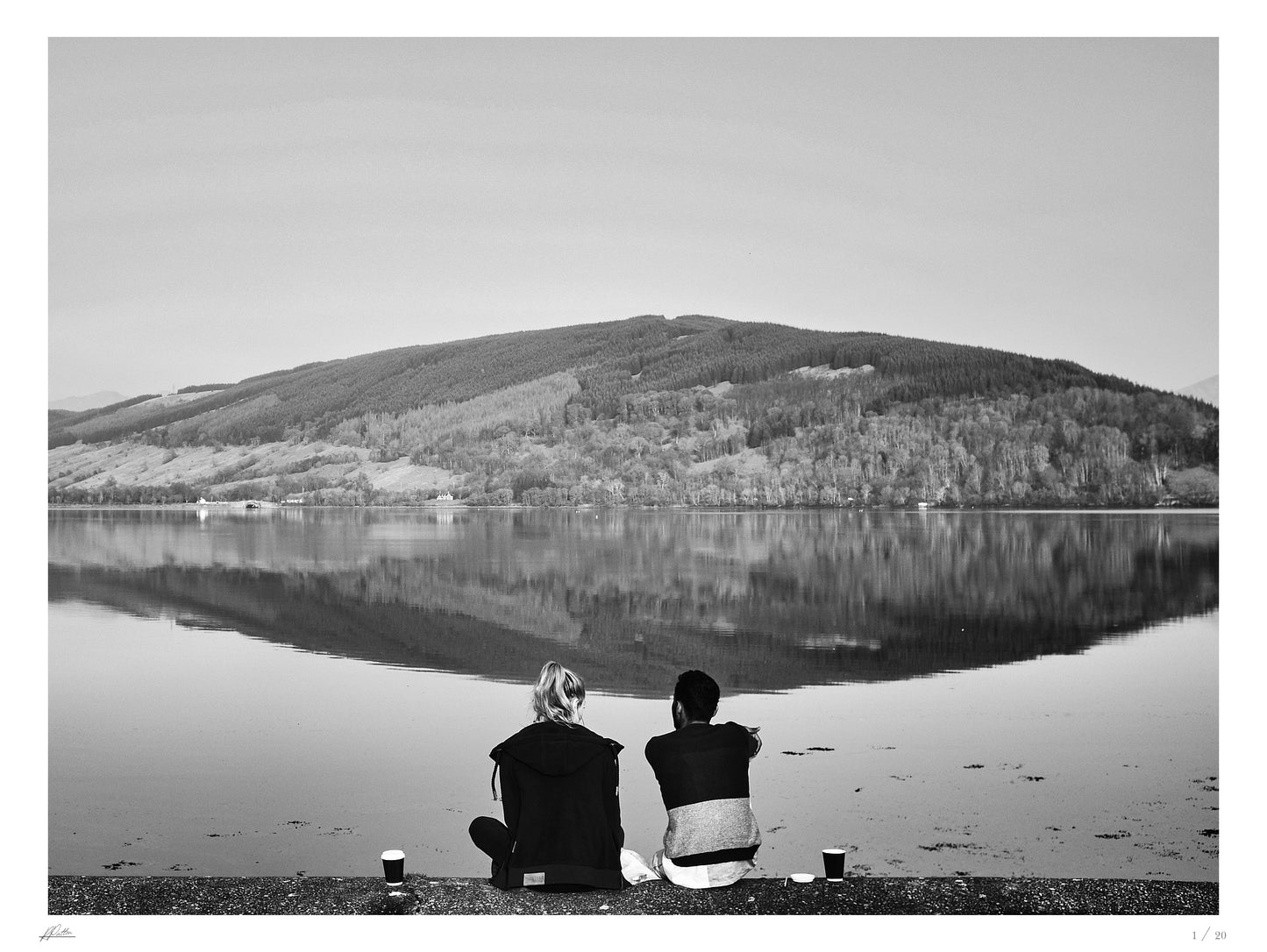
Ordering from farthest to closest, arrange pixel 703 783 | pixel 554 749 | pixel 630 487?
pixel 630 487
pixel 703 783
pixel 554 749

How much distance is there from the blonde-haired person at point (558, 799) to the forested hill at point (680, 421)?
32.2 feet

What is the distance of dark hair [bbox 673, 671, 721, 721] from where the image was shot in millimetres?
3523

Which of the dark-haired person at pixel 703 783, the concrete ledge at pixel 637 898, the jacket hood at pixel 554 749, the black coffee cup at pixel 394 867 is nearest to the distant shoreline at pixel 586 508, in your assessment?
the concrete ledge at pixel 637 898

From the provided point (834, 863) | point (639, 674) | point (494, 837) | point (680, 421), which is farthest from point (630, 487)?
point (494, 837)

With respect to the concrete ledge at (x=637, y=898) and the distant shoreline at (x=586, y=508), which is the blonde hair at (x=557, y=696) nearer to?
the concrete ledge at (x=637, y=898)

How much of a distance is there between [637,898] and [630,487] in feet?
34.9

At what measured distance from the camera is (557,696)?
3.46m

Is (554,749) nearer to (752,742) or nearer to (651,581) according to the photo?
(752,742)

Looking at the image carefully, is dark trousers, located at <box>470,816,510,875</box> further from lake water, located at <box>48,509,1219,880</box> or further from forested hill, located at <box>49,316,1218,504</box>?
forested hill, located at <box>49,316,1218,504</box>

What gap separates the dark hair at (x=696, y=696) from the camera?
3.52 metres

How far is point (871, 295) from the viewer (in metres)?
12.6

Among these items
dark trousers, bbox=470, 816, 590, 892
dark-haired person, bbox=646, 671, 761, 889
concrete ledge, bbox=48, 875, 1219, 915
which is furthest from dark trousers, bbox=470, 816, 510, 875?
dark-haired person, bbox=646, 671, 761, 889

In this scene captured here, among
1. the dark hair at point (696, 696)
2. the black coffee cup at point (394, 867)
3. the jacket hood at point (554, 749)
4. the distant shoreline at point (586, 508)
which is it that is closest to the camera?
the jacket hood at point (554, 749)
